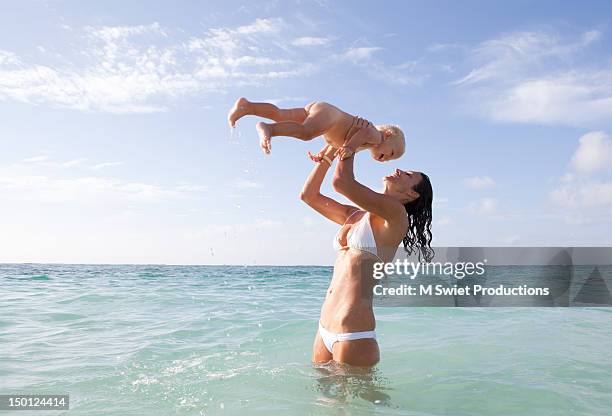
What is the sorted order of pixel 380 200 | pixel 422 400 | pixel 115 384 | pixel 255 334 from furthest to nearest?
pixel 255 334
pixel 115 384
pixel 422 400
pixel 380 200

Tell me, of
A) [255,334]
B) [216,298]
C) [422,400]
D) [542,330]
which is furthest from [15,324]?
[542,330]

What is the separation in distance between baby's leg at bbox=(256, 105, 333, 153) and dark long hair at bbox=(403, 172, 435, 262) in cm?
80

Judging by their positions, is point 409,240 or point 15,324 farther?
point 15,324

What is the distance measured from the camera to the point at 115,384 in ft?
14.7

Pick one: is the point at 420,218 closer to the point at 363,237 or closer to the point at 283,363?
the point at 363,237

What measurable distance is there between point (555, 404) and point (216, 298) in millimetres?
8972

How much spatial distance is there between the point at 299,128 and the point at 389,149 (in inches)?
28.5

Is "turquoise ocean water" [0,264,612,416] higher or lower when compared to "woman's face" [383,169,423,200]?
lower

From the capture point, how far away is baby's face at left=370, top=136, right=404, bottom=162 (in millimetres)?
3861

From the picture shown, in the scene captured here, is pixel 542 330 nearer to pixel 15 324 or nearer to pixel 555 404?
pixel 555 404

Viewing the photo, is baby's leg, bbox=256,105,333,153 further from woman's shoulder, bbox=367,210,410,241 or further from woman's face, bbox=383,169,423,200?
woman's shoulder, bbox=367,210,410,241

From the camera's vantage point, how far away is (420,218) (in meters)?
3.94

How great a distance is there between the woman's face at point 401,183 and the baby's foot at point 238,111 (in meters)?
1.13

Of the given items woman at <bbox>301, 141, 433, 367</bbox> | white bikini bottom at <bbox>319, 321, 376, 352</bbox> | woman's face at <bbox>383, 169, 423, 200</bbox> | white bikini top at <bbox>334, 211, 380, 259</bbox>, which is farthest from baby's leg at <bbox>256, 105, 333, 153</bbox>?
white bikini bottom at <bbox>319, 321, 376, 352</bbox>
